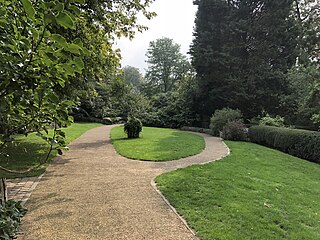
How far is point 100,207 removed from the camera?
4.47 m

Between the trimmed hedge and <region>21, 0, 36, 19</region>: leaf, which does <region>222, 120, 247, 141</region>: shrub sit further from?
<region>21, 0, 36, 19</region>: leaf

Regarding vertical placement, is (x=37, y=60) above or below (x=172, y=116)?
above

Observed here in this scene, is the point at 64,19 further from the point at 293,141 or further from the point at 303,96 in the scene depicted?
the point at 303,96

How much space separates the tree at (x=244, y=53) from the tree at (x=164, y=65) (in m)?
19.3

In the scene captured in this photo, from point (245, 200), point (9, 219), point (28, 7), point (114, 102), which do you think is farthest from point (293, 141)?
point (114, 102)

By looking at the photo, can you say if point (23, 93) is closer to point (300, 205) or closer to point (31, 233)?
point (31, 233)

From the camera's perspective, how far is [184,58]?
44.5 m

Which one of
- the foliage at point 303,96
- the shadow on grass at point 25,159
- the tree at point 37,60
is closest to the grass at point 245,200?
the tree at point 37,60

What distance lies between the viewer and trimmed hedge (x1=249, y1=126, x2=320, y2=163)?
10.8 m

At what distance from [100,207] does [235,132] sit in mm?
12311

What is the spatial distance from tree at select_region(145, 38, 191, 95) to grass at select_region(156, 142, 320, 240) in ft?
120

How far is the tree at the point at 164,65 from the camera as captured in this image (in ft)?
143

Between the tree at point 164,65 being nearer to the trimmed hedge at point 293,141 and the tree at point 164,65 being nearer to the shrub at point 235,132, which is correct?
the shrub at point 235,132

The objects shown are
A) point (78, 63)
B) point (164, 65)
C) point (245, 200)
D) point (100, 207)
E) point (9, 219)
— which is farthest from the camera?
point (164, 65)
